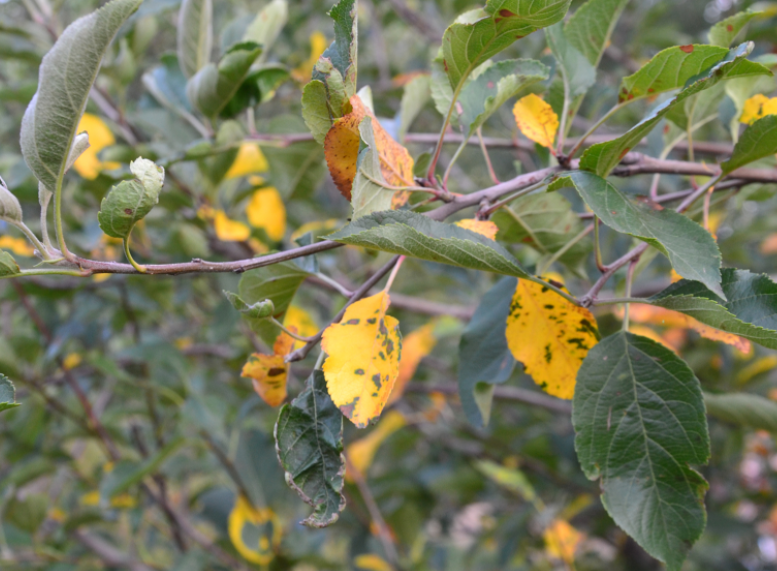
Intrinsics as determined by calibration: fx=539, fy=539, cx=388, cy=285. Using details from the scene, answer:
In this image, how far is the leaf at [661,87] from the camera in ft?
1.20

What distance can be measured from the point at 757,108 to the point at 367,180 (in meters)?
0.45

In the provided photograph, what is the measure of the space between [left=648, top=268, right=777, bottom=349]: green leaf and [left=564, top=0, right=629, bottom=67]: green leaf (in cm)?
27

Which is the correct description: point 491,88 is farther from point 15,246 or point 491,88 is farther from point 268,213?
point 15,246

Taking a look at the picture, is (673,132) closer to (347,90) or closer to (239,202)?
(347,90)

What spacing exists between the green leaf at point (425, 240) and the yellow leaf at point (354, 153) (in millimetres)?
67

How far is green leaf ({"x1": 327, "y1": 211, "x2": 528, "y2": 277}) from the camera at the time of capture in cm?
36

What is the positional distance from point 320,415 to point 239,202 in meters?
0.85

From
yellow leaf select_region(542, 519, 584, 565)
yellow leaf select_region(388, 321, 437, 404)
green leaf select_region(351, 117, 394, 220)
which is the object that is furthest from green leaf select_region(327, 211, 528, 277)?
yellow leaf select_region(542, 519, 584, 565)

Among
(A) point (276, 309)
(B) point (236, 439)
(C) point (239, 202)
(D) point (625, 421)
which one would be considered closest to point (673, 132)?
(D) point (625, 421)

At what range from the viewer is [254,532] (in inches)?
44.9

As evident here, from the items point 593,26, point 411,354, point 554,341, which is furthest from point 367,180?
point 411,354

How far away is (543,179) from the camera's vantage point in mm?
466

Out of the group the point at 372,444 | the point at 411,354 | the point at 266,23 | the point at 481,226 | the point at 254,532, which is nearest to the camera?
the point at 481,226

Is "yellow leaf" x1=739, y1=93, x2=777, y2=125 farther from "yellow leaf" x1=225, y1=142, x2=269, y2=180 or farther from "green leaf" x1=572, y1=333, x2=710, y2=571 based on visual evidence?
→ "yellow leaf" x1=225, y1=142, x2=269, y2=180
